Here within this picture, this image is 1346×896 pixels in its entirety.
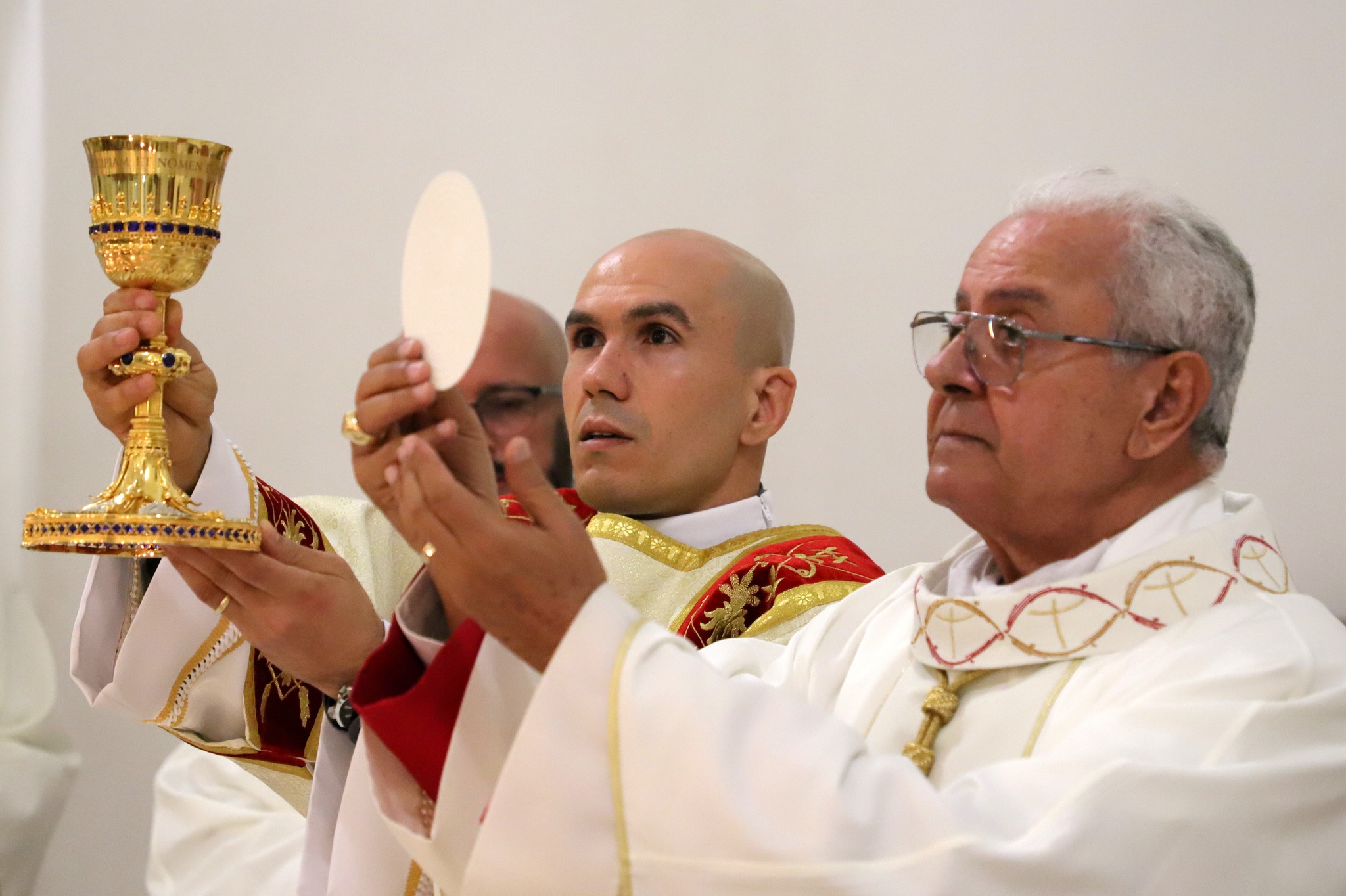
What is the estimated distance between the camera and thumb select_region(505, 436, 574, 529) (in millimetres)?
1669

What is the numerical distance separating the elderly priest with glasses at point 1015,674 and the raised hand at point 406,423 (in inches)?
4.6

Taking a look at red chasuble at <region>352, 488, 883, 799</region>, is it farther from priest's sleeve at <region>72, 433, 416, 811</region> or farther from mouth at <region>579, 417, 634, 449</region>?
priest's sleeve at <region>72, 433, 416, 811</region>

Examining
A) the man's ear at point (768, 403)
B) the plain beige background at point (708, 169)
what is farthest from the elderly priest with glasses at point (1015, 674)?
the plain beige background at point (708, 169)

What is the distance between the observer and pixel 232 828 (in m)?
4.14

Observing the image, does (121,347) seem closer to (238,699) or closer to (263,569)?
(263,569)

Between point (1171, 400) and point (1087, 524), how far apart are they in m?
0.23

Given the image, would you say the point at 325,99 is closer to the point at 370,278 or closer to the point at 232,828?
the point at 370,278

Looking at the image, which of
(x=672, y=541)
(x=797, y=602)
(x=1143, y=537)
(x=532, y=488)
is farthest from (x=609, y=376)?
(x=532, y=488)

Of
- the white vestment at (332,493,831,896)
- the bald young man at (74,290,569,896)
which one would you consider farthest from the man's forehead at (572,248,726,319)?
the white vestment at (332,493,831,896)

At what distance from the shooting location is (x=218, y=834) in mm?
4156

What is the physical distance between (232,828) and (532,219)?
248 centimetres

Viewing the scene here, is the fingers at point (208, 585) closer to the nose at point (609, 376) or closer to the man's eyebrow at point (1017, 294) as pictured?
the nose at point (609, 376)

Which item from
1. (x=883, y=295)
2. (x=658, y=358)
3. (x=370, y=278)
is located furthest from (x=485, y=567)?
(x=370, y=278)

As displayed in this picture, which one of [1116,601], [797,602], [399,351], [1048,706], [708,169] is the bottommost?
[797,602]
